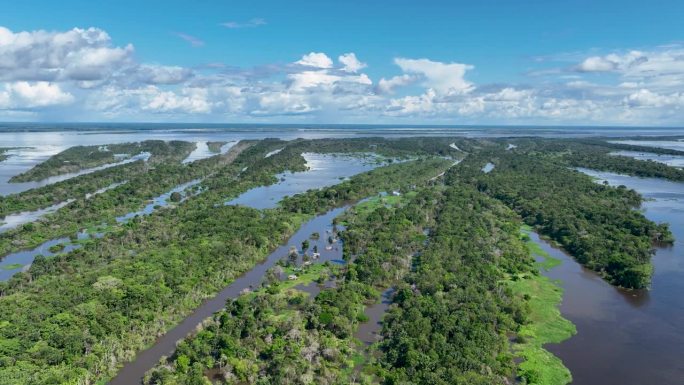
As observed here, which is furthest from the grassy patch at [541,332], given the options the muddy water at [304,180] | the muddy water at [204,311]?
the muddy water at [304,180]

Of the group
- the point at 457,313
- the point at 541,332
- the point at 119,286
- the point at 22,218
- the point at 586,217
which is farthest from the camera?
the point at 22,218

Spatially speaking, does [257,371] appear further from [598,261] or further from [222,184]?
[222,184]

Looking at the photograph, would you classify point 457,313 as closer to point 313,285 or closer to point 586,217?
point 313,285

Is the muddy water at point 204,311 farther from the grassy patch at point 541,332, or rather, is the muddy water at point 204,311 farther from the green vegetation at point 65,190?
the green vegetation at point 65,190

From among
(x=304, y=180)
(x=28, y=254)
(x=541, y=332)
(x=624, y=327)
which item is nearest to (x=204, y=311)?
(x=541, y=332)

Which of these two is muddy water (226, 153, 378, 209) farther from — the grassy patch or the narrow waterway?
the grassy patch

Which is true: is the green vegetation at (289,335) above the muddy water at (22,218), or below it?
below
